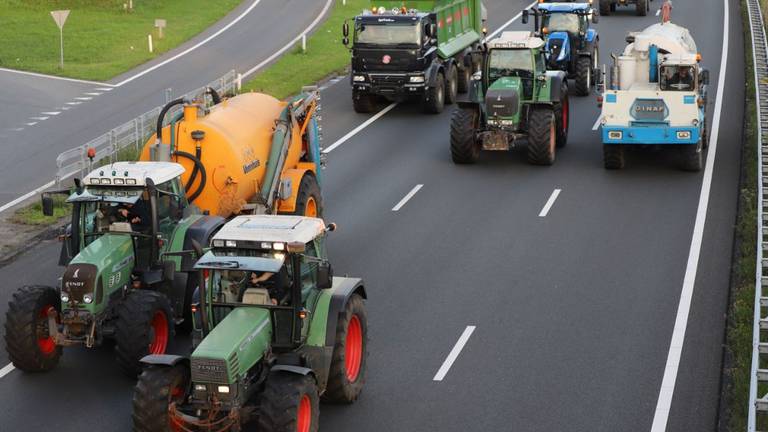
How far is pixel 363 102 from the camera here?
37.3 m

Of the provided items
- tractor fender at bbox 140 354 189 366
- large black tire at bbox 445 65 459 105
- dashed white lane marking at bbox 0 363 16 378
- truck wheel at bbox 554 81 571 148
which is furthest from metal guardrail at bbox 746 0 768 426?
dashed white lane marking at bbox 0 363 16 378

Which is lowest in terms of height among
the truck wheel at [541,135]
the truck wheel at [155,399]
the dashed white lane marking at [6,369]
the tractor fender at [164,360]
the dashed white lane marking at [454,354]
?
the dashed white lane marking at [454,354]

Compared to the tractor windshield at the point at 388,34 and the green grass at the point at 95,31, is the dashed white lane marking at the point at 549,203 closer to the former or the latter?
the tractor windshield at the point at 388,34

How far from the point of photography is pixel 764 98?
117 feet

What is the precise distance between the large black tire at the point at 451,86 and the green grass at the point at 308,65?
5.33m

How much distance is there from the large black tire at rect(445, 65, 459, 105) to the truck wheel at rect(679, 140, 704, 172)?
10.1 m

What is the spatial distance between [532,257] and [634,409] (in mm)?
7168

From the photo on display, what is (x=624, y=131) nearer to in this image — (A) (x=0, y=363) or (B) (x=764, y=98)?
(B) (x=764, y=98)

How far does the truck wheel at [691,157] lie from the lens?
29.6 m

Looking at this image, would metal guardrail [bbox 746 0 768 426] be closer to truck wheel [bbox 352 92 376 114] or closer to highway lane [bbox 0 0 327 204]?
truck wheel [bbox 352 92 376 114]

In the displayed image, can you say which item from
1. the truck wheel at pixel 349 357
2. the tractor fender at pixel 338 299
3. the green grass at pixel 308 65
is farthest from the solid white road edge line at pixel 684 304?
the green grass at pixel 308 65

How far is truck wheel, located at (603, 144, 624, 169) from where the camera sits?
1182 inches

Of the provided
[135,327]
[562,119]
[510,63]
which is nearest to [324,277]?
[135,327]

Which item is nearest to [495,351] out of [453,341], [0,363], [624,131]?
[453,341]
